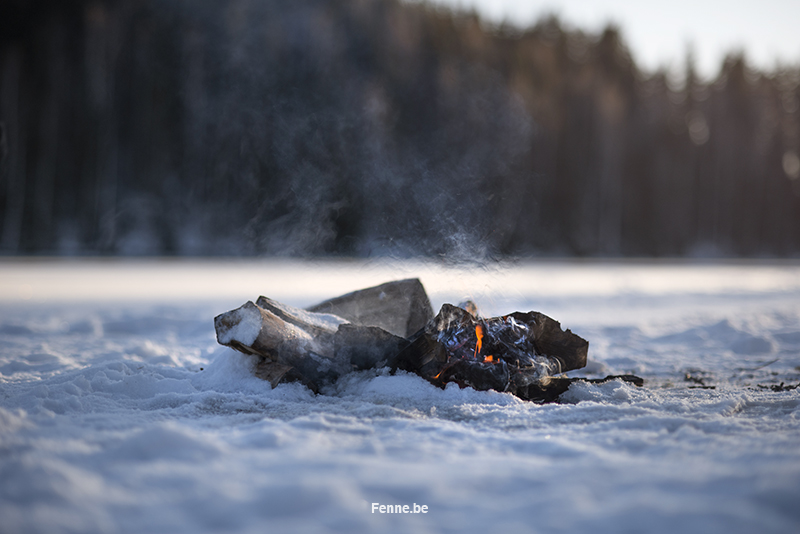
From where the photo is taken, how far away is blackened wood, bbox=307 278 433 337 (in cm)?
462

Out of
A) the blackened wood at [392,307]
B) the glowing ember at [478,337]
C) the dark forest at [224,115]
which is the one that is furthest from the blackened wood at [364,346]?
the dark forest at [224,115]

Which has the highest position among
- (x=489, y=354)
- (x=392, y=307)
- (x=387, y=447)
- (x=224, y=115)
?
(x=224, y=115)

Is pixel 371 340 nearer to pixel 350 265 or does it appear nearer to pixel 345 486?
pixel 345 486

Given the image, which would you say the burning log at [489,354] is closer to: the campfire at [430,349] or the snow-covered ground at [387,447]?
the campfire at [430,349]

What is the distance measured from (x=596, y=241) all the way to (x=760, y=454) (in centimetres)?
3188

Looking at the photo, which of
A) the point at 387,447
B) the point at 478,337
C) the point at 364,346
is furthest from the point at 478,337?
the point at 387,447

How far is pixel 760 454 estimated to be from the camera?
223 centimetres

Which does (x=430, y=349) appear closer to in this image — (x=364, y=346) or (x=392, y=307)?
(x=364, y=346)

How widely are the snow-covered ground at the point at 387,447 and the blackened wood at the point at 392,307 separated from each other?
0.48 metres

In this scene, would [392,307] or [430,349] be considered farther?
[392,307]

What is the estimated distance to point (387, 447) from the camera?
2.43 metres

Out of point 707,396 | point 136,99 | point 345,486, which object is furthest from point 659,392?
→ point 136,99

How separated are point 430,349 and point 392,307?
Result: 1125mm

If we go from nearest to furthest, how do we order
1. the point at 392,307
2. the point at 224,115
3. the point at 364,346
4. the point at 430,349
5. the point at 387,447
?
the point at 387,447 → the point at 430,349 → the point at 364,346 → the point at 392,307 → the point at 224,115
